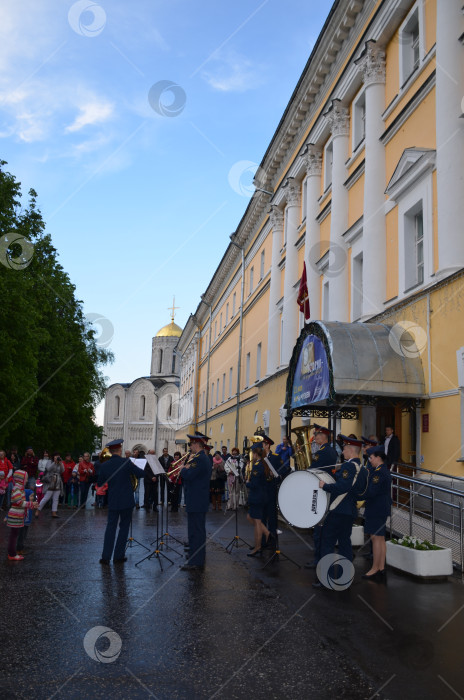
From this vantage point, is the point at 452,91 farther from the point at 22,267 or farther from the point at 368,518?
the point at 22,267

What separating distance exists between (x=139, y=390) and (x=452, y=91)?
83.5 m

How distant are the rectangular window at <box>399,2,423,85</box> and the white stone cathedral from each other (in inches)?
2968

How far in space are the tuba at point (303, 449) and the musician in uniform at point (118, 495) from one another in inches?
263

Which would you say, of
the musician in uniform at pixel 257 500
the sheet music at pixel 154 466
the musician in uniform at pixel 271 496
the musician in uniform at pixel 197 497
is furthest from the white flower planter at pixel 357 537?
the sheet music at pixel 154 466

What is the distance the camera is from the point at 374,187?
1605 cm

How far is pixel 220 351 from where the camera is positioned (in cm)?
4703

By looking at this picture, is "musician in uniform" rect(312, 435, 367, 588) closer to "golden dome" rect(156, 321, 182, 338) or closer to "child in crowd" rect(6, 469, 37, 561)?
"child in crowd" rect(6, 469, 37, 561)

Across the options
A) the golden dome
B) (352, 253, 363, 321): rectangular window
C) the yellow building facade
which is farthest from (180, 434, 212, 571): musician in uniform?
the golden dome

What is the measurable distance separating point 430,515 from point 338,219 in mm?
10741

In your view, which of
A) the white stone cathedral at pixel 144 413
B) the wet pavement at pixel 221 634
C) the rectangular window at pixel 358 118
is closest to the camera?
the wet pavement at pixel 221 634

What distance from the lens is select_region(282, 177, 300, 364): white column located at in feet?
80.9

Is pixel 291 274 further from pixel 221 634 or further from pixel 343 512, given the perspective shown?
pixel 221 634

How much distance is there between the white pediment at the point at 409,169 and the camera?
13.1 m

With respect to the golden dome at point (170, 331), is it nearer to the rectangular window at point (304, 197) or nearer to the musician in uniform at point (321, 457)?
the rectangular window at point (304, 197)
